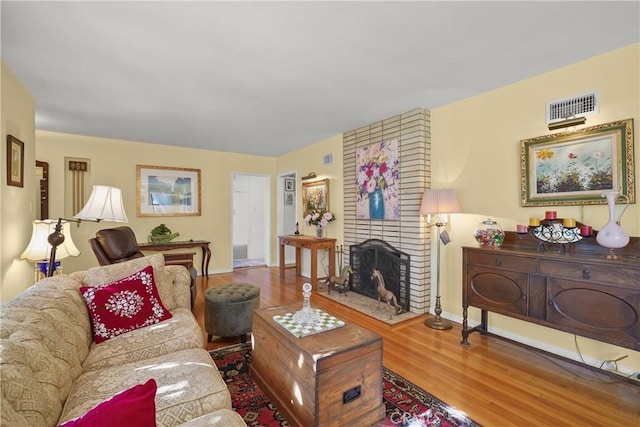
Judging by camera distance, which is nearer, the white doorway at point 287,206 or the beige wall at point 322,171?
the beige wall at point 322,171

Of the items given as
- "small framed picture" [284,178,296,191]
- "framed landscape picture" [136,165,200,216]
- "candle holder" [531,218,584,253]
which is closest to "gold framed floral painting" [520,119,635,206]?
"candle holder" [531,218,584,253]

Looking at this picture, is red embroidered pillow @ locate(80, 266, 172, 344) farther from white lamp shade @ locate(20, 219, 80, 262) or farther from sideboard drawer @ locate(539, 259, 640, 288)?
sideboard drawer @ locate(539, 259, 640, 288)

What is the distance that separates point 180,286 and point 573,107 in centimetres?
351

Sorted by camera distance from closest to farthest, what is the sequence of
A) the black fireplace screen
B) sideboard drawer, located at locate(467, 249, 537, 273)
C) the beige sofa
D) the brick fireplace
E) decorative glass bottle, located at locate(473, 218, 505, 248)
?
1. the beige sofa
2. sideboard drawer, located at locate(467, 249, 537, 273)
3. decorative glass bottle, located at locate(473, 218, 505, 248)
4. the brick fireplace
5. the black fireplace screen

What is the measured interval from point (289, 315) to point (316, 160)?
3513 millimetres

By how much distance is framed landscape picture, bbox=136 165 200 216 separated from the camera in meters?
4.93

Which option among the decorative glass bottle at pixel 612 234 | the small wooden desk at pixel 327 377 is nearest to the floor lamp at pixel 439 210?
the decorative glass bottle at pixel 612 234

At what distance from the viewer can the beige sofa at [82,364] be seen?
3.20ft

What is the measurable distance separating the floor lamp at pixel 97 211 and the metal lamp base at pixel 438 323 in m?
3.10

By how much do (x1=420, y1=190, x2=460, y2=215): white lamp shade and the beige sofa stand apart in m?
2.40

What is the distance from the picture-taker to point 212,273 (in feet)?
18.0

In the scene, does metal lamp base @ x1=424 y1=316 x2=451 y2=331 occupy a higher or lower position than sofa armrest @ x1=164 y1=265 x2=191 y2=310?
lower

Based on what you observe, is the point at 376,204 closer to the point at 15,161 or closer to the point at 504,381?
the point at 504,381

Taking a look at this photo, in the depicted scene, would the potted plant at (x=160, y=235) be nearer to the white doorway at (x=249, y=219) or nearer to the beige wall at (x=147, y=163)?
the beige wall at (x=147, y=163)
